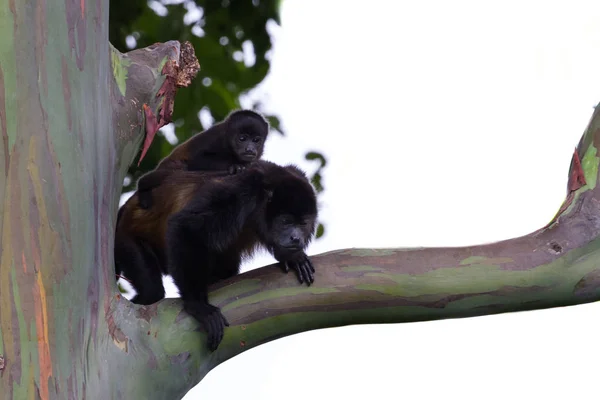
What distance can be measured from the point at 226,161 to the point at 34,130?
2190 millimetres

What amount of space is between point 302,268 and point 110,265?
0.64m

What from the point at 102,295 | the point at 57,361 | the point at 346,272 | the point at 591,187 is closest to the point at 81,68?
the point at 102,295

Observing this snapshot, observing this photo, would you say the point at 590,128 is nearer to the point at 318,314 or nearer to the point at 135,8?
the point at 318,314

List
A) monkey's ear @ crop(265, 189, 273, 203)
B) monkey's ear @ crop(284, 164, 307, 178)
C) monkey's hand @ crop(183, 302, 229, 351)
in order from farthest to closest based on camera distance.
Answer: monkey's ear @ crop(284, 164, 307, 178) < monkey's ear @ crop(265, 189, 273, 203) < monkey's hand @ crop(183, 302, 229, 351)

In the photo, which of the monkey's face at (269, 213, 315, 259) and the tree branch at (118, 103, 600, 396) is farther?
the monkey's face at (269, 213, 315, 259)

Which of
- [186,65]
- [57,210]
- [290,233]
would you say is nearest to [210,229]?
[290,233]

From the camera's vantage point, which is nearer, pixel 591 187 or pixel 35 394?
pixel 35 394

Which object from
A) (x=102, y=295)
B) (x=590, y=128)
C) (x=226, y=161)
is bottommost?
(x=102, y=295)

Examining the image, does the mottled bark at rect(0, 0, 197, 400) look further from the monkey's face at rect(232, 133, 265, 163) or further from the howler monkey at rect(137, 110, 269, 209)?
the monkey's face at rect(232, 133, 265, 163)

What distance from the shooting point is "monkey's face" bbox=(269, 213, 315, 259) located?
303 centimetres

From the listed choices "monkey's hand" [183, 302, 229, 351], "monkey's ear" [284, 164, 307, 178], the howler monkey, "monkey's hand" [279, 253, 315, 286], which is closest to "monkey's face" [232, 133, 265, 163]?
the howler monkey

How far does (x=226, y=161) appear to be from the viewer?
439cm

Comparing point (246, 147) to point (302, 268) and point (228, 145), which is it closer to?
point (228, 145)

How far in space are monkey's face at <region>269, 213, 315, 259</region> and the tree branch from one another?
31cm
